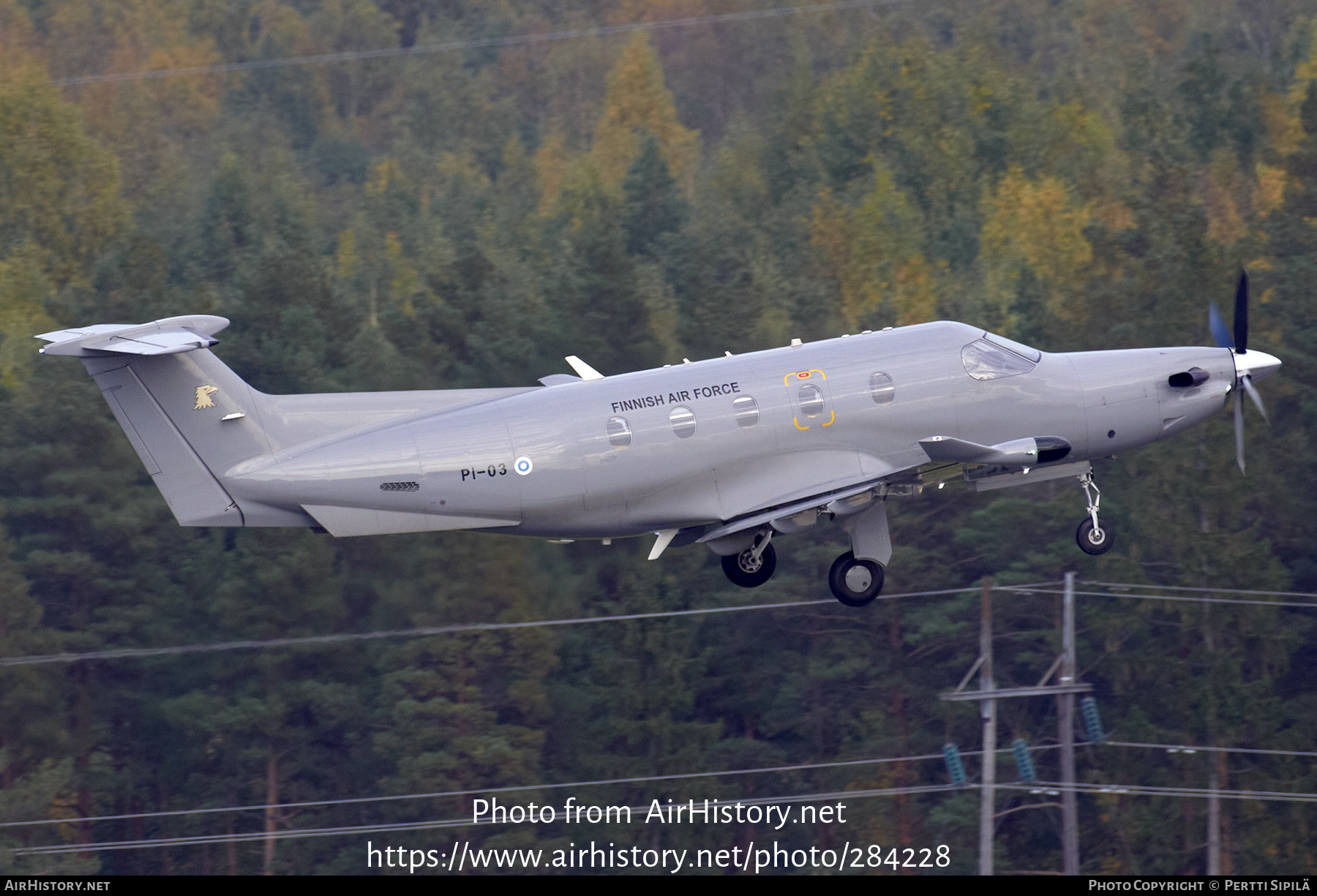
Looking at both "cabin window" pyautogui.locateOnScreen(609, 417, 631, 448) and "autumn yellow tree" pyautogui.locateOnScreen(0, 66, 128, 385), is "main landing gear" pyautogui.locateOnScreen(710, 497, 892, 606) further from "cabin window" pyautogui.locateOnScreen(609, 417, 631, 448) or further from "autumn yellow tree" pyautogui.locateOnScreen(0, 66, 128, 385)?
"autumn yellow tree" pyautogui.locateOnScreen(0, 66, 128, 385)

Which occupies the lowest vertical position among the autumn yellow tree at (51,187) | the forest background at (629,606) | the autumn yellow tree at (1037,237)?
the forest background at (629,606)

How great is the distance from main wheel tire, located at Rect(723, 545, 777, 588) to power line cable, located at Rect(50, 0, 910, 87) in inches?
3967

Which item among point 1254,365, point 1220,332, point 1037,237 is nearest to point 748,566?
point 1254,365

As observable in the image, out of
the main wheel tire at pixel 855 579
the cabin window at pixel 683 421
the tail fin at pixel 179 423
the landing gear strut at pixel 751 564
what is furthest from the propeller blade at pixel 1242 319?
the tail fin at pixel 179 423

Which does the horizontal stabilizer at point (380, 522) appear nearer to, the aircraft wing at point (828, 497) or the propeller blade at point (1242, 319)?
the aircraft wing at point (828, 497)

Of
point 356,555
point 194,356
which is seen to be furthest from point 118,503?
point 194,356

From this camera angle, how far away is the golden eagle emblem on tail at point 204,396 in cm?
2333

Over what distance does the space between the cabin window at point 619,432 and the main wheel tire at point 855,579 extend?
395 centimetres

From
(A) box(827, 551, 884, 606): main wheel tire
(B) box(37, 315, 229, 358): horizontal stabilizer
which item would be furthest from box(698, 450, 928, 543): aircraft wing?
(B) box(37, 315, 229, 358): horizontal stabilizer

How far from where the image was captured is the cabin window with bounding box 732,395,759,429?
24.0 metres

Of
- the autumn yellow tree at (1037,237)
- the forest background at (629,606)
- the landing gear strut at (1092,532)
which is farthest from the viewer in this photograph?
the autumn yellow tree at (1037,237)

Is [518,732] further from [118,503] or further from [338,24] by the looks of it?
[338,24]

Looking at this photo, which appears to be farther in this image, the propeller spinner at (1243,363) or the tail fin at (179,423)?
the propeller spinner at (1243,363)

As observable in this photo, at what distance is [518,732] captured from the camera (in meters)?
49.1
